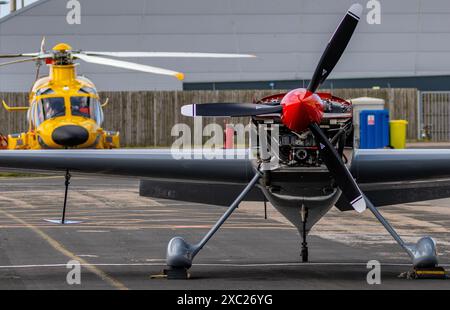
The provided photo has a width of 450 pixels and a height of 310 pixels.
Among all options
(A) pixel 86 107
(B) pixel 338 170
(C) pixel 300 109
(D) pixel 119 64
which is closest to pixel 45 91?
(A) pixel 86 107

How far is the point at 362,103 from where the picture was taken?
5300 cm

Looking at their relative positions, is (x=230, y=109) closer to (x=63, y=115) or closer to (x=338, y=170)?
(x=338, y=170)

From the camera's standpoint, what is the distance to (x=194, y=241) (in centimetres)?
1989

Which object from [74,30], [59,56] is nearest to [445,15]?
[74,30]

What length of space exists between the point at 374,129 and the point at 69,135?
20.1 metres

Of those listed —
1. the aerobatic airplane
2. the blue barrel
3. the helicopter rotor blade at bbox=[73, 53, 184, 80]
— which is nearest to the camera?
the aerobatic airplane

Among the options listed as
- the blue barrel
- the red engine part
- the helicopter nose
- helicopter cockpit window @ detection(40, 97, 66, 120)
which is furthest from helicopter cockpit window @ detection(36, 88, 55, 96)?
the red engine part

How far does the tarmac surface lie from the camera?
14125mm

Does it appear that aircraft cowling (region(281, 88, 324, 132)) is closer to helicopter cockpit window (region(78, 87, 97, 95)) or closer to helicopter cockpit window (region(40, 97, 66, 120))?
helicopter cockpit window (region(40, 97, 66, 120))

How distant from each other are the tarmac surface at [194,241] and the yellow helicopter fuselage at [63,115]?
14.2ft

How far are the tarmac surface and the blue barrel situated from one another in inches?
781

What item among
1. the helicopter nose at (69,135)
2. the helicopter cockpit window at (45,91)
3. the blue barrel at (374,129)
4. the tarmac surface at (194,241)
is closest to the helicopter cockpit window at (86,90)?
the helicopter cockpit window at (45,91)

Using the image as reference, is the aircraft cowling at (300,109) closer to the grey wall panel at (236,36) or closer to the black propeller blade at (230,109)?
the black propeller blade at (230,109)
